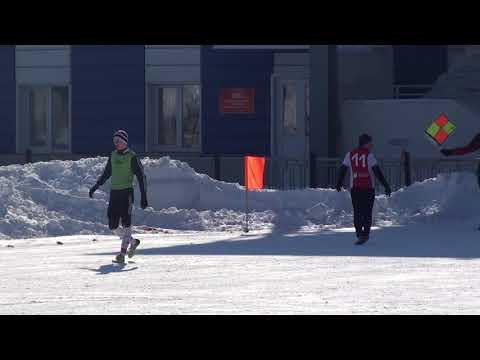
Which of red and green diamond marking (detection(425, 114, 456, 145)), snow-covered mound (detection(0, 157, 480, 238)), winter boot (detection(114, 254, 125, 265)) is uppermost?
red and green diamond marking (detection(425, 114, 456, 145))

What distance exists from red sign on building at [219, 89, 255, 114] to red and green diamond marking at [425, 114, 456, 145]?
6288 millimetres

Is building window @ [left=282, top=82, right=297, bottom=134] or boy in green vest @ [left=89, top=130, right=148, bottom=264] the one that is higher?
building window @ [left=282, top=82, right=297, bottom=134]

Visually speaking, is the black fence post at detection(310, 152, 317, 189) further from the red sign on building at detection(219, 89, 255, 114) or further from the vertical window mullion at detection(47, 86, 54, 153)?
the vertical window mullion at detection(47, 86, 54, 153)

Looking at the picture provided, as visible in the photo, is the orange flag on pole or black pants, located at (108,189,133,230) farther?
the orange flag on pole

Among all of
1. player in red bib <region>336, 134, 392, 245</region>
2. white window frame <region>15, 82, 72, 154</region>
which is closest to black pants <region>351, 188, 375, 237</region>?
player in red bib <region>336, 134, 392, 245</region>

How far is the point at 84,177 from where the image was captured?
94.2 feet

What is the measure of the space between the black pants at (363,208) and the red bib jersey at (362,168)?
104 mm

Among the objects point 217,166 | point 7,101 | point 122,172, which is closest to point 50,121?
point 7,101

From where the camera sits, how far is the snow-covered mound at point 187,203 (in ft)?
86.1

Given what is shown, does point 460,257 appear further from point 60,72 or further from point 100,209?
point 60,72

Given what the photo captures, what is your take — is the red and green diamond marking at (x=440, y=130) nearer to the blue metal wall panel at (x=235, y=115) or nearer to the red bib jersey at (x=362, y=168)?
the blue metal wall panel at (x=235, y=115)

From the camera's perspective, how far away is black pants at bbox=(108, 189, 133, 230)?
19609 millimetres

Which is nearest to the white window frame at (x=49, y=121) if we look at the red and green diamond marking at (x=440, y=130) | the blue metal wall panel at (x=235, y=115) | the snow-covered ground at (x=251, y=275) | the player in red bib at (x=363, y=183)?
the blue metal wall panel at (x=235, y=115)
